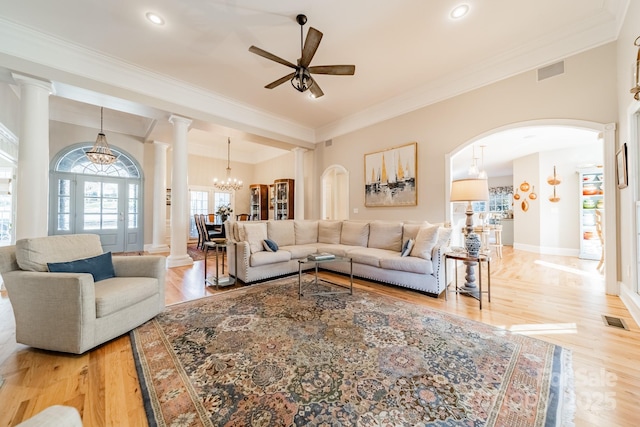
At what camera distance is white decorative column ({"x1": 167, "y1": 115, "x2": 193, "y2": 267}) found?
4617 mm

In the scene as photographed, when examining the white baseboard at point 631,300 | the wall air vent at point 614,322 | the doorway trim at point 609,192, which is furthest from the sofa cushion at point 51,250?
the doorway trim at point 609,192

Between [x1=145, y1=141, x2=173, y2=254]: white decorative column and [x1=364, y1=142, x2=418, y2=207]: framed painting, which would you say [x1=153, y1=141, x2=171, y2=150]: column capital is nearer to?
[x1=145, y1=141, x2=173, y2=254]: white decorative column

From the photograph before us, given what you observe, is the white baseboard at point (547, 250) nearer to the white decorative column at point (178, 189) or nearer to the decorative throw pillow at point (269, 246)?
the decorative throw pillow at point (269, 246)

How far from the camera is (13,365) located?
→ 1.75 meters

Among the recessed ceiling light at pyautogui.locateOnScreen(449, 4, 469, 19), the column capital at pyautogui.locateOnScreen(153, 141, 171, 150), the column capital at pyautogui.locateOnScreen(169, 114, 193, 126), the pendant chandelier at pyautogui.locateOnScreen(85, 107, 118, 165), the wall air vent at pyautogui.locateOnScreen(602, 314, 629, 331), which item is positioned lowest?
the wall air vent at pyautogui.locateOnScreen(602, 314, 629, 331)

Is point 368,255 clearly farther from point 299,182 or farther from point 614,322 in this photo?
point 299,182

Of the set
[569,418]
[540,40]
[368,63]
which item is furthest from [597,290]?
[368,63]

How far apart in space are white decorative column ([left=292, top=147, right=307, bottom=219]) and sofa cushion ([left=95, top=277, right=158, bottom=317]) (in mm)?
4542

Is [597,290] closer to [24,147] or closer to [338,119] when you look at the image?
[338,119]

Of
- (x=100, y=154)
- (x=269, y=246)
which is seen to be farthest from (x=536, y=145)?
(x=100, y=154)

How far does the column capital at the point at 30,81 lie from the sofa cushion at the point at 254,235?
3185mm

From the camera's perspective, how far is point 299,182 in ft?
22.0

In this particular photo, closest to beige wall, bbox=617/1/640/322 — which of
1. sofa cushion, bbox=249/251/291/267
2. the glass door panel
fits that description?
sofa cushion, bbox=249/251/291/267

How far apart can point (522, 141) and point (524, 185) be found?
75.7 inches
